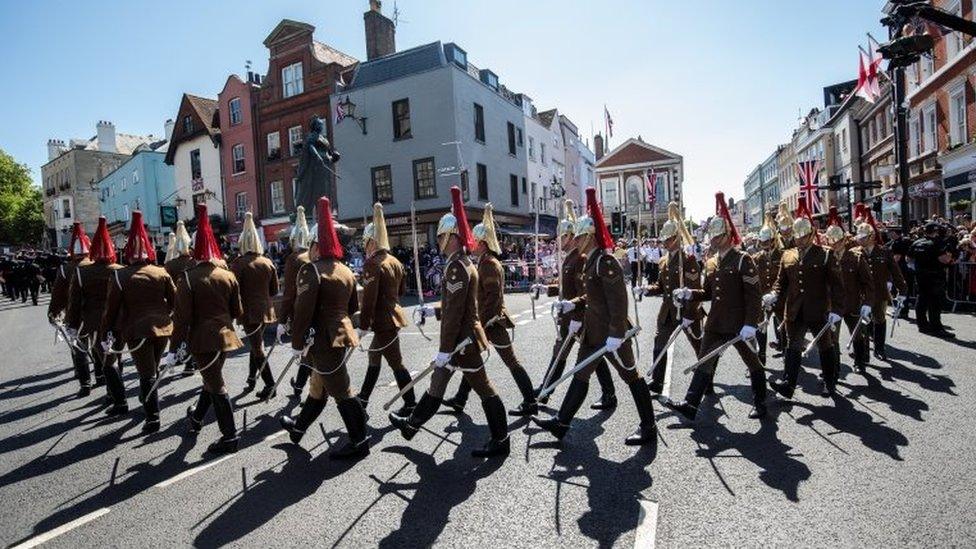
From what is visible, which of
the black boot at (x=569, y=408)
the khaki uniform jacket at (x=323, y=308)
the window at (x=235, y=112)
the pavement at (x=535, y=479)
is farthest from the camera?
the window at (x=235, y=112)

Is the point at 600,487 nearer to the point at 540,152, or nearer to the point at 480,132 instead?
the point at 480,132

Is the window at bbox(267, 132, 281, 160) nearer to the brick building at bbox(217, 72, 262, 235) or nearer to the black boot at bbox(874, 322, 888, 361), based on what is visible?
the brick building at bbox(217, 72, 262, 235)

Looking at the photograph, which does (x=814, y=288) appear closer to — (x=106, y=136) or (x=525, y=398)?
(x=525, y=398)

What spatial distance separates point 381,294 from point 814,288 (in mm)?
4804

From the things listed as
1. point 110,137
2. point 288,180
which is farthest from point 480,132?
point 110,137

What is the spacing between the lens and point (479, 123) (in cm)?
3081

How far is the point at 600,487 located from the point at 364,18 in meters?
31.8

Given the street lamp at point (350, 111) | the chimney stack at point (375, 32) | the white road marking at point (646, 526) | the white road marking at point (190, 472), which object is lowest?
the white road marking at point (646, 526)

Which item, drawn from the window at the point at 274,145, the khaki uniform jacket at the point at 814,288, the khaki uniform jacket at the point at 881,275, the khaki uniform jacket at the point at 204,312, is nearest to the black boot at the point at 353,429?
the khaki uniform jacket at the point at 204,312

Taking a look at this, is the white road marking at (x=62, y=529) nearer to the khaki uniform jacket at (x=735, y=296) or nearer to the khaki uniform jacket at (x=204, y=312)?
the khaki uniform jacket at (x=204, y=312)

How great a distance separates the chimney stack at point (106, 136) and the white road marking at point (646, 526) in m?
65.6

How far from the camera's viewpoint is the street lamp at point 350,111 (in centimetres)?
2883

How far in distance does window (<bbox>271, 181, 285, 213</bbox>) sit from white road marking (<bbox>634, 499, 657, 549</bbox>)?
3156 cm

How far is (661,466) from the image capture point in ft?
15.4
